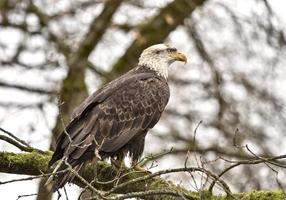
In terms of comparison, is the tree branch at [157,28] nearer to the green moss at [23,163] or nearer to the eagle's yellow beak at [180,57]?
the eagle's yellow beak at [180,57]

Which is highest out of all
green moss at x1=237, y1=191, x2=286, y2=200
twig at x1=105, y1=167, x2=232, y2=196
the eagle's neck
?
the eagle's neck

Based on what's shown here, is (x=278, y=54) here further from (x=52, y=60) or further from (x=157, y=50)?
(x=52, y=60)

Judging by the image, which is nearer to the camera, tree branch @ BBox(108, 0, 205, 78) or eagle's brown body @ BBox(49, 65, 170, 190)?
eagle's brown body @ BBox(49, 65, 170, 190)

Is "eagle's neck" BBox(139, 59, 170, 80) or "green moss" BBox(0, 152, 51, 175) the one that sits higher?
"eagle's neck" BBox(139, 59, 170, 80)

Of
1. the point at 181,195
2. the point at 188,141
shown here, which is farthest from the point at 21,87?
the point at 181,195

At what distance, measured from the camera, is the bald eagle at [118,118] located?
7895 mm

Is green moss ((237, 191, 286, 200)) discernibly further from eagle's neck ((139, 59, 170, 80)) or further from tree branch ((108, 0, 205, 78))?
tree branch ((108, 0, 205, 78))

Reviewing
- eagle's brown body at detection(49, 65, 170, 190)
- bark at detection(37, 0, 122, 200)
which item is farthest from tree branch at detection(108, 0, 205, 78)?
eagle's brown body at detection(49, 65, 170, 190)

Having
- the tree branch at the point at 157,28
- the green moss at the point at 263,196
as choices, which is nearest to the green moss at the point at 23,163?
the green moss at the point at 263,196

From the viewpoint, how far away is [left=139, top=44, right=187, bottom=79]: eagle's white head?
991cm

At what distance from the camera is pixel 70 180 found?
7.07m

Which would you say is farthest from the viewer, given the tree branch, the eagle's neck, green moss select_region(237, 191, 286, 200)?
the tree branch

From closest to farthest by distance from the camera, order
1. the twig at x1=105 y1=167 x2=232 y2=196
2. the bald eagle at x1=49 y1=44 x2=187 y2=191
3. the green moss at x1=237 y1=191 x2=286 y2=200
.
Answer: the twig at x1=105 y1=167 x2=232 y2=196 → the green moss at x1=237 y1=191 x2=286 y2=200 → the bald eagle at x1=49 y1=44 x2=187 y2=191

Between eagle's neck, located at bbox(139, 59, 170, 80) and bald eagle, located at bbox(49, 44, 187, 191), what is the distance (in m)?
0.39
